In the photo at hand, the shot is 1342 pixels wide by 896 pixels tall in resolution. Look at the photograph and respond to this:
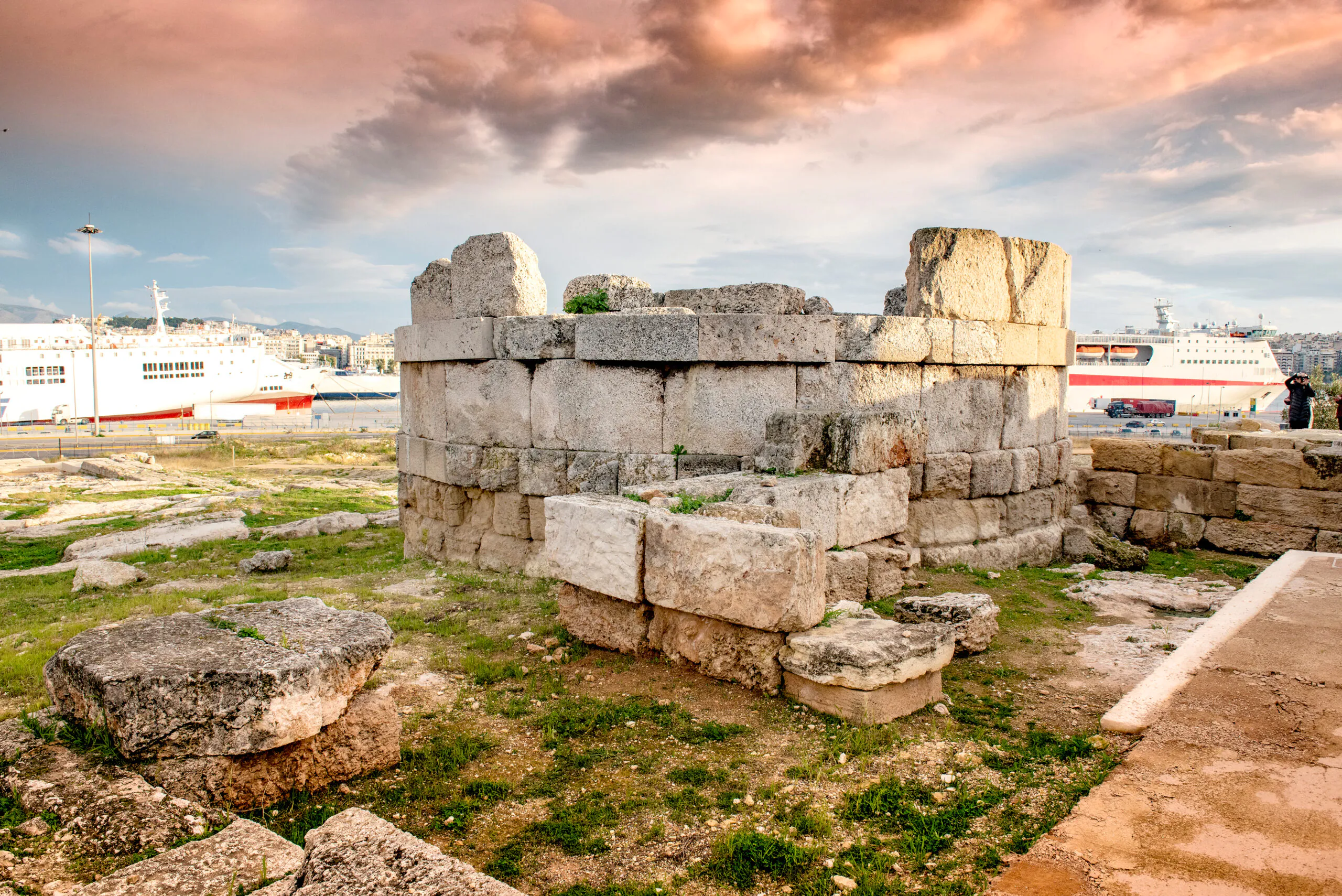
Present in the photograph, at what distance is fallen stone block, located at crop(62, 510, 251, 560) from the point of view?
10.6 metres

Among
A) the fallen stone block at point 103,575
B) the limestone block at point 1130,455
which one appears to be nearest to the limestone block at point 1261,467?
the limestone block at point 1130,455

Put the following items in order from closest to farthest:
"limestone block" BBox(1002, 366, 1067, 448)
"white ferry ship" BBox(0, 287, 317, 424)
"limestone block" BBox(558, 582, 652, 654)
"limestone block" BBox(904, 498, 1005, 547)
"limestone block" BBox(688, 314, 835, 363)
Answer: "limestone block" BBox(558, 582, 652, 654), "limestone block" BBox(688, 314, 835, 363), "limestone block" BBox(904, 498, 1005, 547), "limestone block" BBox(1002, 366, 1067, 448), "white ferry ship" BBox(0, 287, 317, 424)

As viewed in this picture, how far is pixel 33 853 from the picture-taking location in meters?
2.74

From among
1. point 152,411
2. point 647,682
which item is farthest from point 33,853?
point 152,411

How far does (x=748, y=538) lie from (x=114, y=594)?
22.6 ft

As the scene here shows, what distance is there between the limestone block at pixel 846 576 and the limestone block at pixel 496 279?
4.32m

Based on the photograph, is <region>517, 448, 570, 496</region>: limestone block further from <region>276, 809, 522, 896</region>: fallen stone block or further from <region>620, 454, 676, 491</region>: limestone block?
<region>276, 809, 522, 896</region>: fallen stone block

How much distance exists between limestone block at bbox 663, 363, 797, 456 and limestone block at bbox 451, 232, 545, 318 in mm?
2029

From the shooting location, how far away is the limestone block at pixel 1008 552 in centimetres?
823

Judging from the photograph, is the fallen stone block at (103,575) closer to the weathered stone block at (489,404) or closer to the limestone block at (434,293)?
the weathered stone block at (489,404)

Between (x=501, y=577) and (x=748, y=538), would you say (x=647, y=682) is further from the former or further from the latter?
(x=501, y=577)

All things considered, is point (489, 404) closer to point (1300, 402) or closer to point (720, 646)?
point (720, 646)

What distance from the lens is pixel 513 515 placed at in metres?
8.65

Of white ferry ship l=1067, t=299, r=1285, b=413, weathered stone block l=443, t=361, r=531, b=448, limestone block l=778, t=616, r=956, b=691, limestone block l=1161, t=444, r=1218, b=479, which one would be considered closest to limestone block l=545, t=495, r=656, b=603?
limestone block l=778, t=616, r=956, b=691
